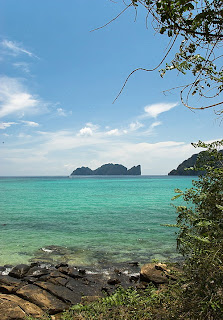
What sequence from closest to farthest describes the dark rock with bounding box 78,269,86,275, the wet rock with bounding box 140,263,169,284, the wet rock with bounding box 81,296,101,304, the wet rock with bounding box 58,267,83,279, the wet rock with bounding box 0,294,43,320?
the wet rock with bounding box 0,294,43,320 < the wet rock with bounding box 81,296,101,304 < the wet rock with bounding box 140,263,169,284 < the wet rock with bounding box 58,267,83,279 < the dark rock with bounding box 78,269,86,275

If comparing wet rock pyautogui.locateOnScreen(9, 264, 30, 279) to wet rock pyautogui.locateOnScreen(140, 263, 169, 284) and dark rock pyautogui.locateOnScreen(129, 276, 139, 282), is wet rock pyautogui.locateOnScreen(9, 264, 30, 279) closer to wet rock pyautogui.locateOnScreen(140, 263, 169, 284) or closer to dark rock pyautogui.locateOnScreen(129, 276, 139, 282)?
dark rock pyautogui.locateOnScreen(129, 276, 139, 282)

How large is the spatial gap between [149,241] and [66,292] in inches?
407

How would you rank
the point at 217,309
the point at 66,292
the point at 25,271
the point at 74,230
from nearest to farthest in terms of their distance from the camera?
the point at 217,309, the point at 66,292, the point at 25,271, the point at 74,230

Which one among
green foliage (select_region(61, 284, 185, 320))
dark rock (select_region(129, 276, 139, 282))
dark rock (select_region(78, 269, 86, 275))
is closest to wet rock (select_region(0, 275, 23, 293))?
dark rock (select_region(78, 269, 86, 275))

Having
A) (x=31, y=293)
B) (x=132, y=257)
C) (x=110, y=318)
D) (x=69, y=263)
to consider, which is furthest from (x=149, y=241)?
(x=110, y=318)

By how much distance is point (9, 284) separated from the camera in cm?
1002

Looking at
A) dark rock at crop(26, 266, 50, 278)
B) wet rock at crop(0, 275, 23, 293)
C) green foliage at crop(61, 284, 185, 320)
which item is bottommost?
dark rock at crop(26, 266, 50, 278)

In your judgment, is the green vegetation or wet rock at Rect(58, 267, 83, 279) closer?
the green vegetation

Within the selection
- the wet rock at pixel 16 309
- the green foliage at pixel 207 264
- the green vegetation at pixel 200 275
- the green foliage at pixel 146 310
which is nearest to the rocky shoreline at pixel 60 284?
the wet rock at pixel 16 309

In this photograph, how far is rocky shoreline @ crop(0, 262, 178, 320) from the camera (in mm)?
7648

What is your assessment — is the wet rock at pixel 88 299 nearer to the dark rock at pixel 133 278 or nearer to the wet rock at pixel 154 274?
the wet rock at pixel 154 274

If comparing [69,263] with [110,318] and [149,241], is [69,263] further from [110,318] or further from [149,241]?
[110,318]

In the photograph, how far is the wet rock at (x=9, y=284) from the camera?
29.8ft

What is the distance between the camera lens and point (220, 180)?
5137 millimetres
